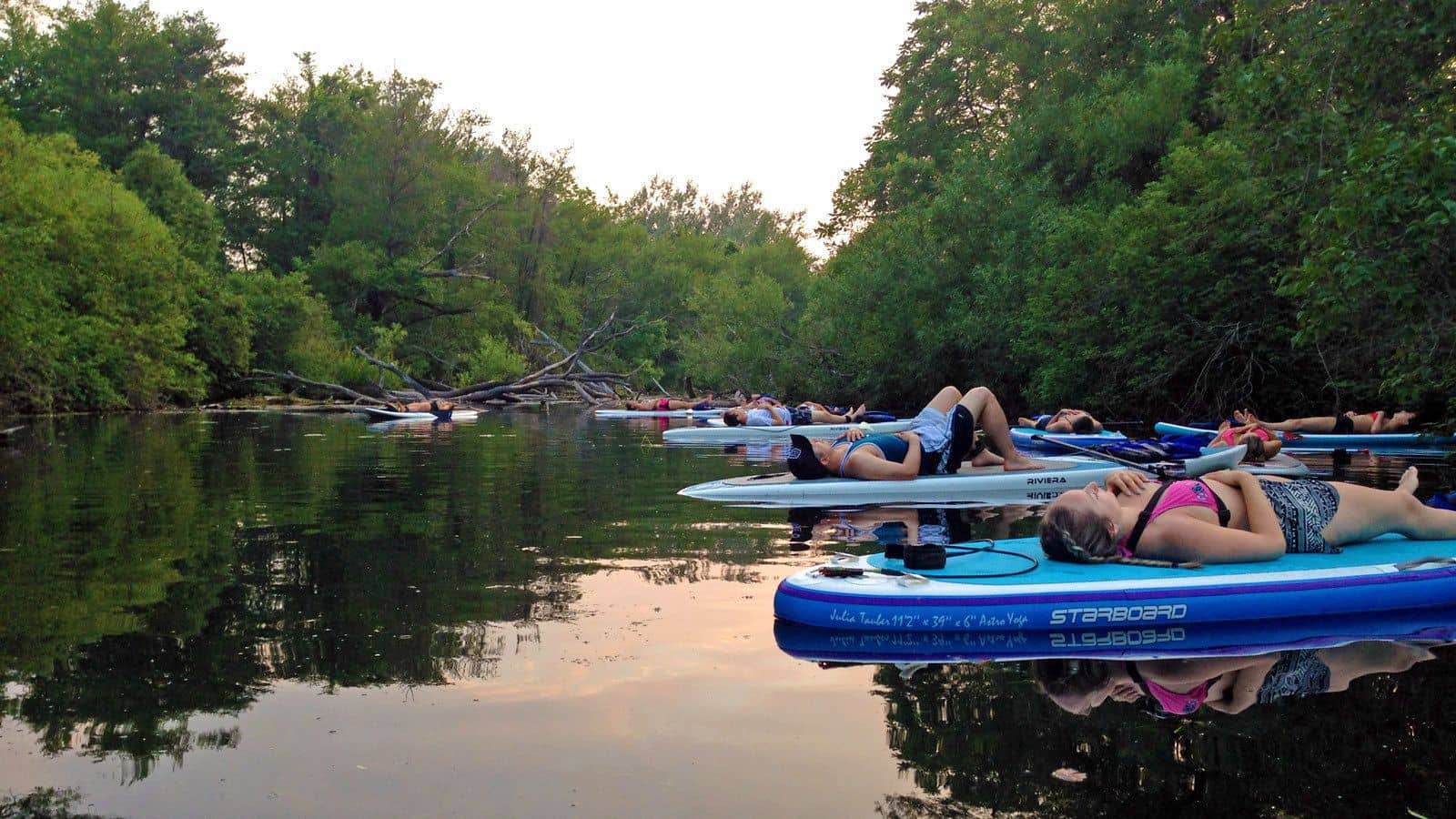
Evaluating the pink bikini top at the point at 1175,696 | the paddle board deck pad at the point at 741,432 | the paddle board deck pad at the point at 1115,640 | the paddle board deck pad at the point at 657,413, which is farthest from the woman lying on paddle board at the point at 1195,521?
the paddle board deck pad at the point at 657,413

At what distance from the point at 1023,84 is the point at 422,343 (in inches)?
1153

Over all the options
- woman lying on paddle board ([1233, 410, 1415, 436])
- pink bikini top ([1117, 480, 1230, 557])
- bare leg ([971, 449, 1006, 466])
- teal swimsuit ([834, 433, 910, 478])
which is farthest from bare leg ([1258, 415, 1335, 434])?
pink bikini top ([1117, 480, 1230, 557])

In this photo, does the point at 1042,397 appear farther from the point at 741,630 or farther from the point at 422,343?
the point at 422,343

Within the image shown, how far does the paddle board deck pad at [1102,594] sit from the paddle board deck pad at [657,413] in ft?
75.4

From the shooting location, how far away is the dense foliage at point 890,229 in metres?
12.1

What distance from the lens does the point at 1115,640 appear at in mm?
5191

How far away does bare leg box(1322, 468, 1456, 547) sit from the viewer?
6.31 m

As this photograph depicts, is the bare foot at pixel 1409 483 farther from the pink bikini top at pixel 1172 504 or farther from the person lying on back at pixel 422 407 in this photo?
the person lying on back at pixel 422 407

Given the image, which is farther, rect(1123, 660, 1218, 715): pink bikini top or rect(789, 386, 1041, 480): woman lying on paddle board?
rect(789, 386, 1041, 480): woman lying on paddle board

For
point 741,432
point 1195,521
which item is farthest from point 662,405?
point 1195,521

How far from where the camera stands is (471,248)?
2215 inches

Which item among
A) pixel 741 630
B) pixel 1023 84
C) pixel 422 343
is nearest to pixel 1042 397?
pixel 1023 84

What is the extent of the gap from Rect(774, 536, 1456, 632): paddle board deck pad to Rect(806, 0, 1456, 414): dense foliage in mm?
4360

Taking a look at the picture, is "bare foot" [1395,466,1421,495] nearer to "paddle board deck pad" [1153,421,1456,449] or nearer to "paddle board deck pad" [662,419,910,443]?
"paddle board deck pad" [1153,421,1456,449]
